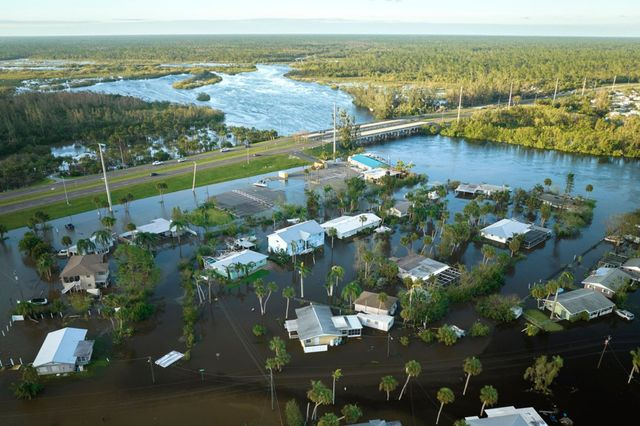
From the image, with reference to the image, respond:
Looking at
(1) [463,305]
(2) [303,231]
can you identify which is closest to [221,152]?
(2) [303,231]

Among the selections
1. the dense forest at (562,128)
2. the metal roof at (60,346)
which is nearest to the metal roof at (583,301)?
the metal roof at (60,346)

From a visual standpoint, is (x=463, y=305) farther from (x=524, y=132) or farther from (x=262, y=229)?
(x=524, y=132)

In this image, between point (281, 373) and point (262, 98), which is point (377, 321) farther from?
point (262, 98)

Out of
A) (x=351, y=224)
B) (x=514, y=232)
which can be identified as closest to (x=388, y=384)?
(x=351, y=224)

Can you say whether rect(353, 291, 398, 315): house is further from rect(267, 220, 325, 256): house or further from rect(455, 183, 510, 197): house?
rect(455, 183, 510, 197): house

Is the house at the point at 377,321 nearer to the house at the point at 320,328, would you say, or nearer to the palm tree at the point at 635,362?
the house at the point at 320,328

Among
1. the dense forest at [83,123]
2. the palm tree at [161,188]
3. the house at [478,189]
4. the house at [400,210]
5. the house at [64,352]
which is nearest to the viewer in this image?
the house at [64,352]
